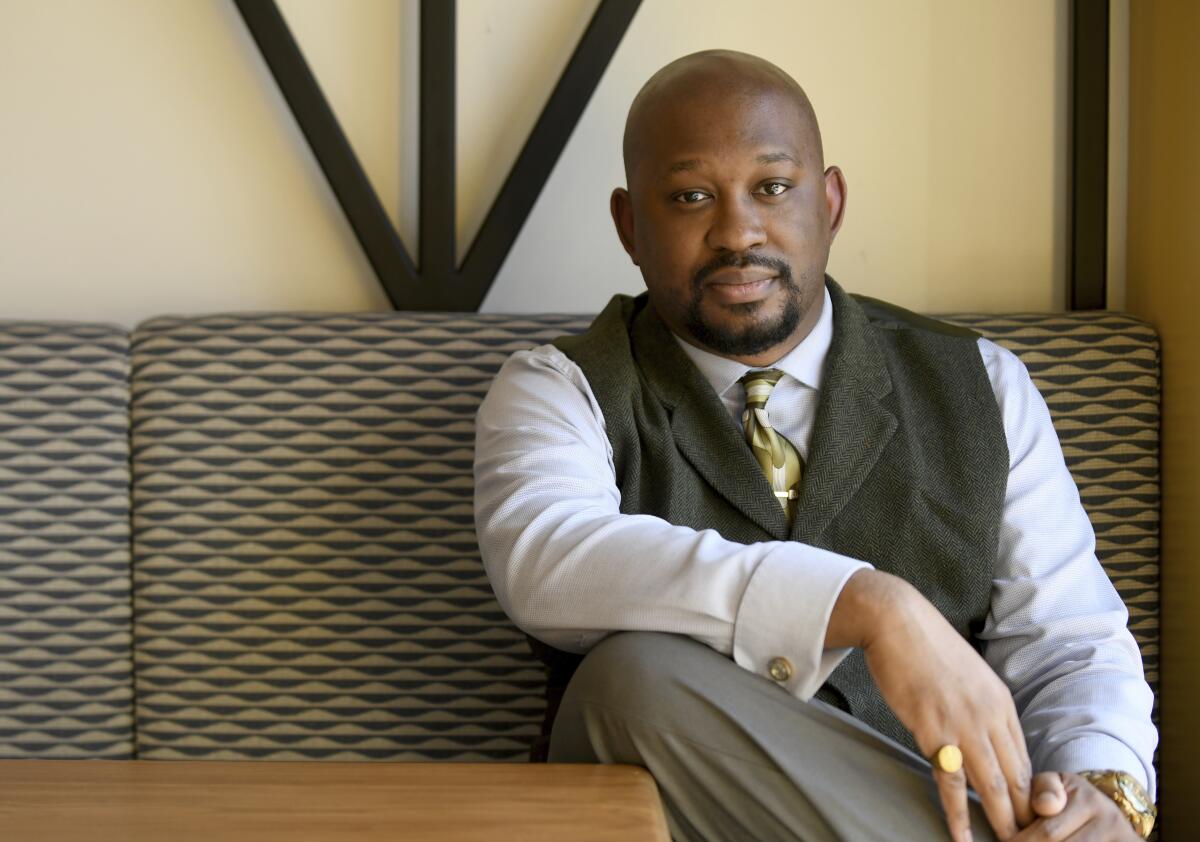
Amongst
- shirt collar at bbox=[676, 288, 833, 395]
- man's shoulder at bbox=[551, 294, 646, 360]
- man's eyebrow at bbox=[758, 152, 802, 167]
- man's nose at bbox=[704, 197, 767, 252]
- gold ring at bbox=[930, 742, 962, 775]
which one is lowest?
gold ring at bbox=[930, 742, 962, 775]

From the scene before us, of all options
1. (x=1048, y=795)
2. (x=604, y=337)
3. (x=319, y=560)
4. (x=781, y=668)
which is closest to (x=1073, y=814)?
(x=1048, y=795)

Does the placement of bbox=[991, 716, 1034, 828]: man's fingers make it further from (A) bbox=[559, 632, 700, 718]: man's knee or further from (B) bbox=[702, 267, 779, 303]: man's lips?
(B) bbox=[702, 267, 779, 303]: man's lips

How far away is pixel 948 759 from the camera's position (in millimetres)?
989

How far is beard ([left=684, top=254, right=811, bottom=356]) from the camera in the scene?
1.42 m

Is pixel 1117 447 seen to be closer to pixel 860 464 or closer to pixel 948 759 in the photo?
pixel 860 464

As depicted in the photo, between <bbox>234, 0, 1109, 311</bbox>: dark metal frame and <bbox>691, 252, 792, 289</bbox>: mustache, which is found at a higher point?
<bbox>234, 0, 1109, 311</bbox>: dark metal frame

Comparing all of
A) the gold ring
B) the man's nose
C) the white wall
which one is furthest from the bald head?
the gold ring

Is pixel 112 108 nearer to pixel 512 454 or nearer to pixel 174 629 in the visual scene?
pixel 174 629

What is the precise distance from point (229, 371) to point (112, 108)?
1.56ft

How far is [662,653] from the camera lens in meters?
1.05

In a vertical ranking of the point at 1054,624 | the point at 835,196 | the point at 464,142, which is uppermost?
the point at 464,142

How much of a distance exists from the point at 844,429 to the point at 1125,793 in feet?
1.49

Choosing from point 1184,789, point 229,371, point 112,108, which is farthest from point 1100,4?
point 112,108

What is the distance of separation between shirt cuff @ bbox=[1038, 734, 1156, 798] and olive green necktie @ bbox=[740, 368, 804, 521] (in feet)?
1.17
